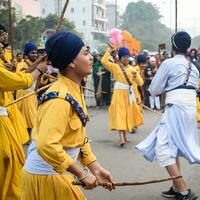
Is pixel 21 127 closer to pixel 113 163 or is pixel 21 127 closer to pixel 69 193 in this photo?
pixel 69 193

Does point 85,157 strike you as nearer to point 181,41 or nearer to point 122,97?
point 181,41

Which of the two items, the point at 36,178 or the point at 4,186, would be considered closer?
the point at 36,178

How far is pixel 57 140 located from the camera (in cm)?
252

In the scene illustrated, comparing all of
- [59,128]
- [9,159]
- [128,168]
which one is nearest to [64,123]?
[59,128]

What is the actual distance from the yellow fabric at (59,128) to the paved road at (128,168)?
2695 mm

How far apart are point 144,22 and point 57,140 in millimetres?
97305

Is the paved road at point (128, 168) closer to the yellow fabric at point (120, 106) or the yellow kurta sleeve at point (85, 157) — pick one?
the yellow fabric at point (120, 106)

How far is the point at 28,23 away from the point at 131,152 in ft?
92.5

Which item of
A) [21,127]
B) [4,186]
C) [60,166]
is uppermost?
[60,166]

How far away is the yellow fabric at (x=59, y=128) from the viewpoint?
2500 mm

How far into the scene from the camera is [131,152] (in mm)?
7805

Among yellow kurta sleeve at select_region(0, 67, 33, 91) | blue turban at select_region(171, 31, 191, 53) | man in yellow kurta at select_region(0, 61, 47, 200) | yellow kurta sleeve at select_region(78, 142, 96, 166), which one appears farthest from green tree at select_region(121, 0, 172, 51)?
yellow kurta sleeve at select_region(78, 142, 96, 166)

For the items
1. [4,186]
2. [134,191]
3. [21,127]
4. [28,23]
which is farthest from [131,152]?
[28,23]

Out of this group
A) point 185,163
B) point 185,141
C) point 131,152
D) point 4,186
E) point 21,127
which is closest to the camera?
point 4,186
